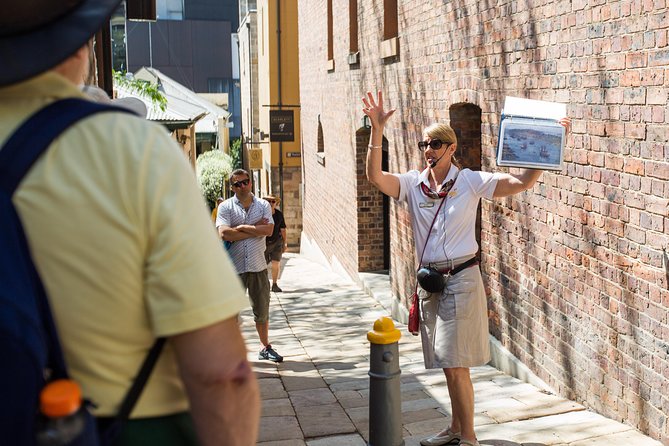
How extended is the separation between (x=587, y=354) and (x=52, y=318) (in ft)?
16.2

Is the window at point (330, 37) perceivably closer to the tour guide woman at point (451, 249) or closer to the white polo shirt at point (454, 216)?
the tour guide woman at point (451, 249)

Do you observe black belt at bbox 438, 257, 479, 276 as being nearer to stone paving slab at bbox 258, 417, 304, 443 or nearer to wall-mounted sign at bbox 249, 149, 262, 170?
stone paving slab at bbox 258, 417, 304, 443

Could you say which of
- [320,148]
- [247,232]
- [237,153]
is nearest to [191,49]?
[237,153]

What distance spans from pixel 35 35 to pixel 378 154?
3.82 meters

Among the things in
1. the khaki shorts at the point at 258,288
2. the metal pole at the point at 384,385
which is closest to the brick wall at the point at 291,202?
the khaki shorts at the point at 258,288

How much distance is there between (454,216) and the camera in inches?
192

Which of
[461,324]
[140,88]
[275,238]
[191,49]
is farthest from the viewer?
[191,49]

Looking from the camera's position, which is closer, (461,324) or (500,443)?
(461,324)

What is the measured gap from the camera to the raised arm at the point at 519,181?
476 cm

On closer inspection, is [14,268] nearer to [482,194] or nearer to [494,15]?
[482,194]

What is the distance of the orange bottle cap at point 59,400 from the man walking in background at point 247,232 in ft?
21.7

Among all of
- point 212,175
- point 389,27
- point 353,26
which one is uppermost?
point 353,26

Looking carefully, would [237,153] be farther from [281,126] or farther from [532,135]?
[532,135]

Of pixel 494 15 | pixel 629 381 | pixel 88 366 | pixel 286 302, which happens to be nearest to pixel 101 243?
pixel 88 366
